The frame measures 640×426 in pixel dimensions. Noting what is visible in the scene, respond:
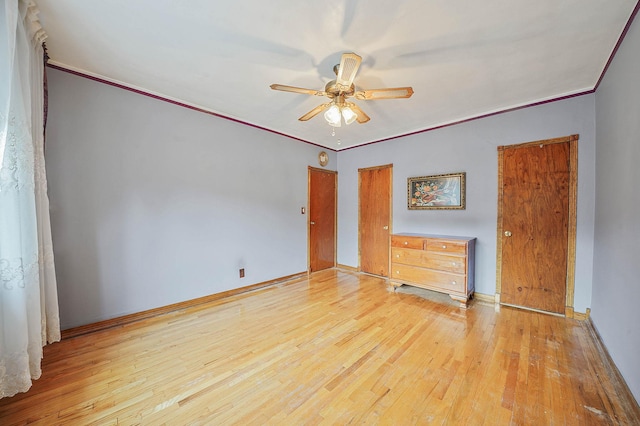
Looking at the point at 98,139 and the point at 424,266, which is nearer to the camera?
the point at 98,139

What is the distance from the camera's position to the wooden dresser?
9.54 feet

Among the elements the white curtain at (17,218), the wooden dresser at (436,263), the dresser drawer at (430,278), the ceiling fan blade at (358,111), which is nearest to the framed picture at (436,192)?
the wooden dresser at (436,263)

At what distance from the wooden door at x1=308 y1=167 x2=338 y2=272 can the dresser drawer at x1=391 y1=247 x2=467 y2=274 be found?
1500 millimetres

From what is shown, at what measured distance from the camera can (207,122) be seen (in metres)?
3.01

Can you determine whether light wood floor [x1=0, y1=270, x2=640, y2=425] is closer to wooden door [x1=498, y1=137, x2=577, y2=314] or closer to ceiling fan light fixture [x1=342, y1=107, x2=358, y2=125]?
wooden door [x1=498, y1=137, x2=577, y2=314]

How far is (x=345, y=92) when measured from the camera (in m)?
→ 2.07

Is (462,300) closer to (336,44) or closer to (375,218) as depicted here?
(375,218)

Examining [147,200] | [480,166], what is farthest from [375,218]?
[147,200]

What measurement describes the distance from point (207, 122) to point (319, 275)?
2994mm

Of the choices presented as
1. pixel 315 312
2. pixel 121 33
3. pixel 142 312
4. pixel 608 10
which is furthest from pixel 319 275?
pixel 608 10

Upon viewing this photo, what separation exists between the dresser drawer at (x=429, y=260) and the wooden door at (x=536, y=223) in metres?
0.55

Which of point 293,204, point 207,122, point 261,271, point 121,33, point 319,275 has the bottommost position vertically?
point 319,275

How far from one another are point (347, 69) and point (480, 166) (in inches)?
97.1

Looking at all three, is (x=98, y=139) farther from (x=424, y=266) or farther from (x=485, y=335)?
(x=485, y=335)
